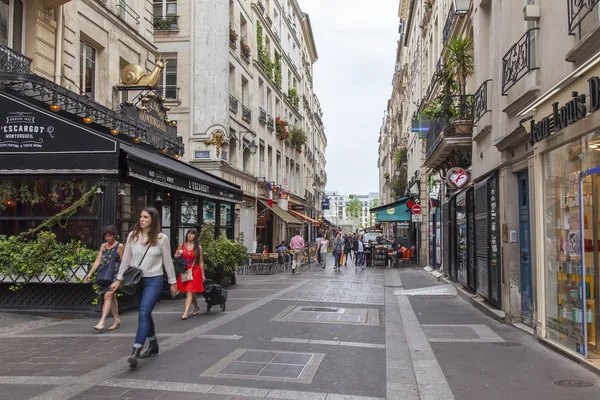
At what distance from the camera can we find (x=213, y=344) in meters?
7.46

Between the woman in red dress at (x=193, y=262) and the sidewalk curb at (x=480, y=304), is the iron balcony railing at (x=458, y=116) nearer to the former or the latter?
the sidewalk curb at (x=480, y=304)

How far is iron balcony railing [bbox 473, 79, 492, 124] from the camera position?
11711 millimetres

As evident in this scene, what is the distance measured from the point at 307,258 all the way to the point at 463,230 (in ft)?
59.1

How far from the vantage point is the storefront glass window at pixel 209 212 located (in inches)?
609

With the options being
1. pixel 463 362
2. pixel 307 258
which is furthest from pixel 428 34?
pixel 463 362

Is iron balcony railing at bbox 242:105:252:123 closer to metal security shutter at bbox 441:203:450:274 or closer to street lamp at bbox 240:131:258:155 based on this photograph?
street lamp at bbox 240:131:258:155

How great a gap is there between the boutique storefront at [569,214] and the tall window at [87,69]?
439 inches

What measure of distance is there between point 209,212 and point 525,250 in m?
9.24

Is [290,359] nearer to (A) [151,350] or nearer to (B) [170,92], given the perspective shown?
(A) [151,350]

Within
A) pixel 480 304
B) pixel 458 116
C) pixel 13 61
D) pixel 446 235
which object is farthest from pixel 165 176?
pixel 446 235

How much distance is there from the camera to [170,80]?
24.4 meters

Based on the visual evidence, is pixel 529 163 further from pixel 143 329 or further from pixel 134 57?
pixel 134 57

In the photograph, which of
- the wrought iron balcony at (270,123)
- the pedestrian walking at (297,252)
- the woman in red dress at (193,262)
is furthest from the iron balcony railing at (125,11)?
the wrought iron balcony at (270,123)

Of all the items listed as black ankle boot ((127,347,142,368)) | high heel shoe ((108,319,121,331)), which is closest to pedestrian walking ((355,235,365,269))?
high heel shoe ((108,319,121,331))
